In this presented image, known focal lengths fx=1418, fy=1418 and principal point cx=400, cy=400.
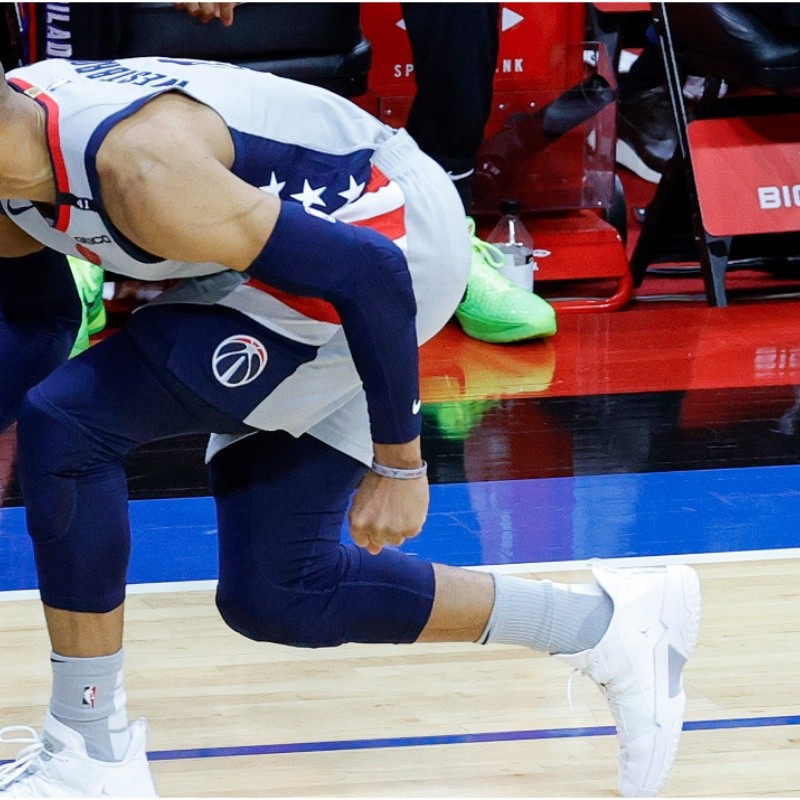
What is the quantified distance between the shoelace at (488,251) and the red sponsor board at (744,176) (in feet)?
2.09

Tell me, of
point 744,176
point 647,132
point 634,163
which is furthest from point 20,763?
point 634,163

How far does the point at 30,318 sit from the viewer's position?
1.91 m

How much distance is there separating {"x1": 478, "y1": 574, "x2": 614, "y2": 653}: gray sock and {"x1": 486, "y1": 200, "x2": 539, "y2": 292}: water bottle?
6.55ft

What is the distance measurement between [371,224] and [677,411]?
5.72 feet

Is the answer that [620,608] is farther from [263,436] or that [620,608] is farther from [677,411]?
[677,411]

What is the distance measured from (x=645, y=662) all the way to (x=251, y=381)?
0.67 metres

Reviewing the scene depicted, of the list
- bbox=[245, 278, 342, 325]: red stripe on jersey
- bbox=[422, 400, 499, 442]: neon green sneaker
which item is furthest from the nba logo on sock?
bbox=[422, 400, 499, 442]: neon green sneaker

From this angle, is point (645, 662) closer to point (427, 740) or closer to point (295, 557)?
point (427, 740)

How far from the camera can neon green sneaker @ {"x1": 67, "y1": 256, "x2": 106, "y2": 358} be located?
11.2ft

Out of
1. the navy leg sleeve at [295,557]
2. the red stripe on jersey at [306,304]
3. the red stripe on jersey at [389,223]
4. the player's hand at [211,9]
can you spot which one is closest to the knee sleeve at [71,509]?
the navy leg sleeve at [295,557]

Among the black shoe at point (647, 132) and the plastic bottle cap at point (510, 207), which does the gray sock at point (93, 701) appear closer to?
the plastic bottle cap at point (510, 207)

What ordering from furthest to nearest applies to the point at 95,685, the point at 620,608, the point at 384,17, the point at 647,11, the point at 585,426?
the point at 647,11 → the point at 384,17 → the point at 585,426 → the point at 620,608 → the point at 95,685

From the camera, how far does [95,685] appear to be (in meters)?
1.71

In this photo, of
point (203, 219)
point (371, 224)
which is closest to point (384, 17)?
point (371, 224)
